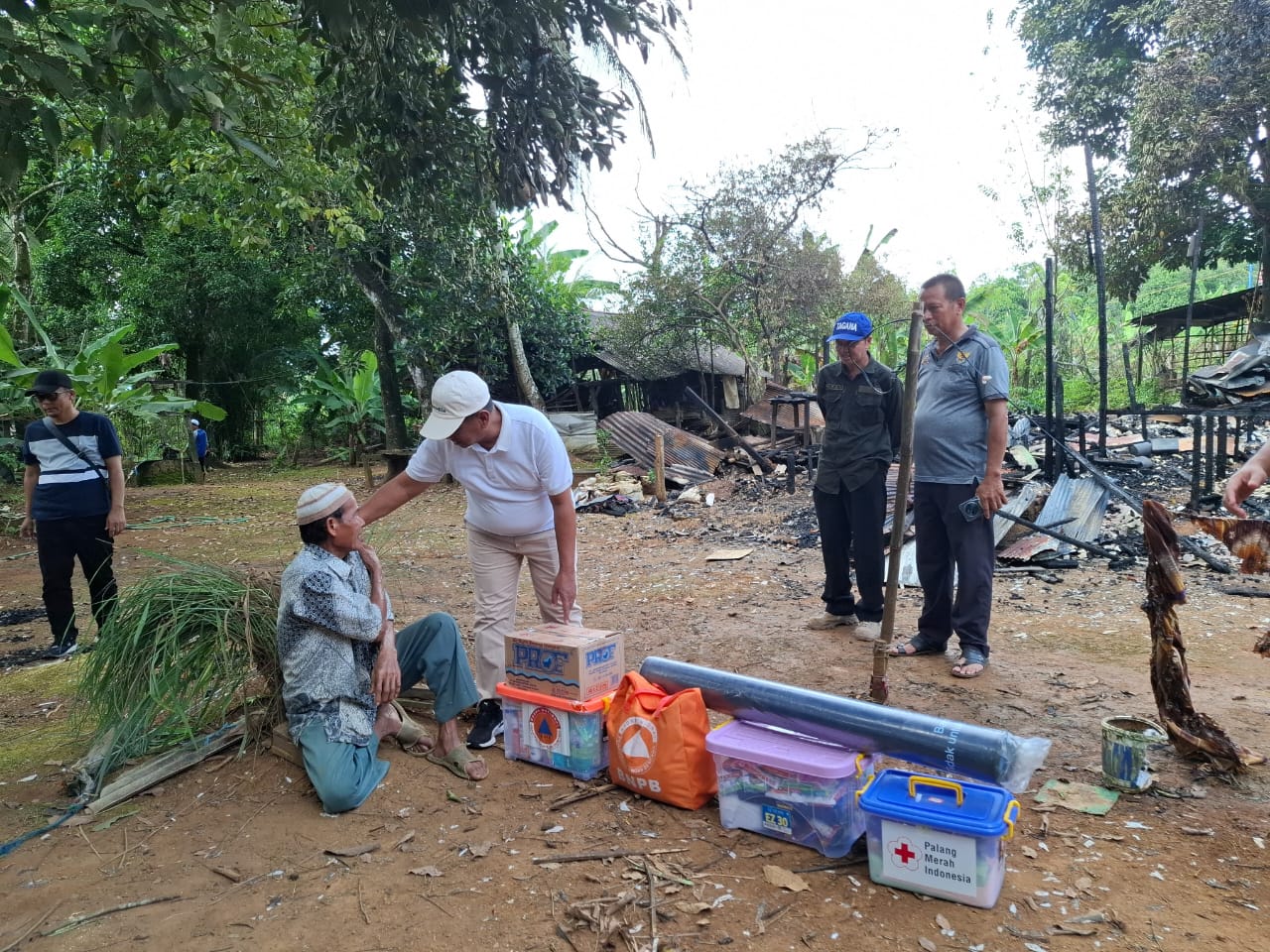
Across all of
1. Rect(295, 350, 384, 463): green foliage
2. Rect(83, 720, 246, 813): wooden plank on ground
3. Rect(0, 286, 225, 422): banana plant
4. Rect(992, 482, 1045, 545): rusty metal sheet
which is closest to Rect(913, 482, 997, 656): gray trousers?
Rect(992, 482, 1045, 545): rusty metal sheet

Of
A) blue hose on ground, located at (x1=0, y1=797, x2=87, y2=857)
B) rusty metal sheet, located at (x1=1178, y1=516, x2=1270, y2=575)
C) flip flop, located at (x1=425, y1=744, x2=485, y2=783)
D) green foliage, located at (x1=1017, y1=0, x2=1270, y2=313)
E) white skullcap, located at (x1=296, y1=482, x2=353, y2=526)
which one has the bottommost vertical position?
blue hose on ground, located at (x1=0, y1=797, x2=87, y2=857)

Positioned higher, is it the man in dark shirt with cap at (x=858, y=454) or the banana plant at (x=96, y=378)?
the banana plant at (x=96, y=378)

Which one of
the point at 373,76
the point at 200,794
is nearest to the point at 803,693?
the point at 200,794

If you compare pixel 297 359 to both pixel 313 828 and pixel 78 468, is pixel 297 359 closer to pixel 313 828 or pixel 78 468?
pixel 78 468

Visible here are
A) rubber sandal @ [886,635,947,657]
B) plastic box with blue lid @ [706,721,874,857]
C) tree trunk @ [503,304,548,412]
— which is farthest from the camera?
tree trunk @ [503,304,548,412]

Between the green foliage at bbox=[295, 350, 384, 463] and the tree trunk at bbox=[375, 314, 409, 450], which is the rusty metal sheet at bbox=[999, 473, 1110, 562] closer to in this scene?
the tree trunk at bbox=[375, 314, 409, 450]

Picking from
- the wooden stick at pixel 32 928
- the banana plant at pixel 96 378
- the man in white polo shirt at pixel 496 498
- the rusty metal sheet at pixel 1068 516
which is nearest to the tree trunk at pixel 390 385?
the banana plant at pixel 96 378

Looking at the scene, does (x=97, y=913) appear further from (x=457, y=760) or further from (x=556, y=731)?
(x=556, y=731)

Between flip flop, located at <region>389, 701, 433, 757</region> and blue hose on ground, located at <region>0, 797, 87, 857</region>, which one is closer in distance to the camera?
blue hose on ground, located at <region>0, 797, 87, 857</region>

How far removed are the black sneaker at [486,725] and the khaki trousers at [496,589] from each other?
8cm

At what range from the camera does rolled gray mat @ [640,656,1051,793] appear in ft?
7.87

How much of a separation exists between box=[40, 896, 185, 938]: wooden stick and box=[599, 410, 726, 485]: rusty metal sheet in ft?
34.1

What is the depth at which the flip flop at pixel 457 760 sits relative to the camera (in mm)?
3301

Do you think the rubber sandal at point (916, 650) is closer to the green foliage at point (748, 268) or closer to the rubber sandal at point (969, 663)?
the rubber sandal at point (969, 663)
